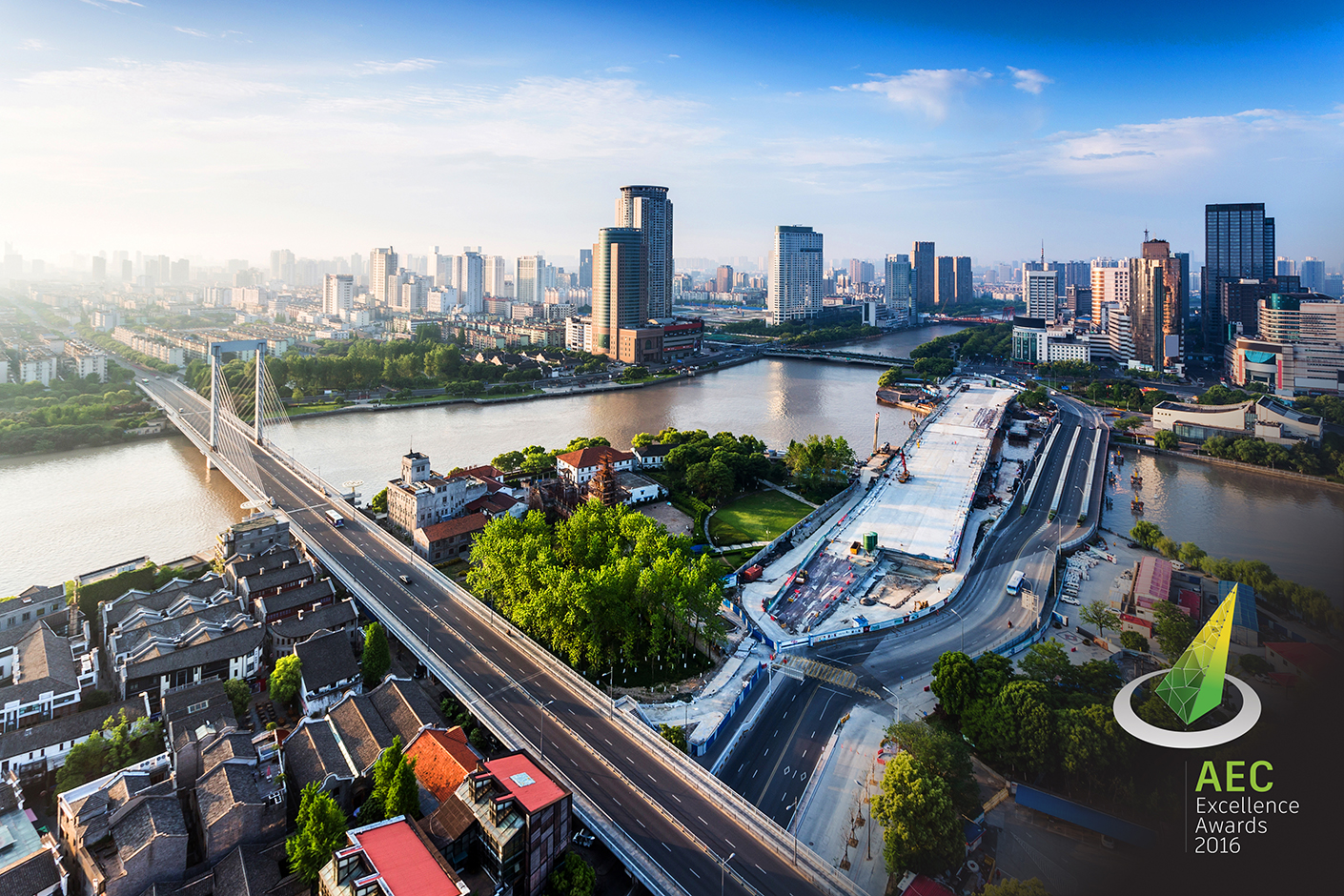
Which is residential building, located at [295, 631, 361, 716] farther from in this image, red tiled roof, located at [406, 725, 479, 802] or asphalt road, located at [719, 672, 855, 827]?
asphalt road, located at [719, 672, 855, 827]

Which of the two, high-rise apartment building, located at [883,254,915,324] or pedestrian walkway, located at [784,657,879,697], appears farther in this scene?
high-rise apartment building, located at [883,254,915,324]

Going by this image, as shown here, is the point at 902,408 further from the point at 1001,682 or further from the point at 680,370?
the point at 1001,682

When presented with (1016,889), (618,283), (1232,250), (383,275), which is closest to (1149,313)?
(1232,250)

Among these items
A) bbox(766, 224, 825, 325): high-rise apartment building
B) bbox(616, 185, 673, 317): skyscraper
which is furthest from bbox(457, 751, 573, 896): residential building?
bbox(766, 224, 825, 325): high-rise apartment building

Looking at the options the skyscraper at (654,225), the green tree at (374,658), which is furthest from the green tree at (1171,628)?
the skyscraper at (654,225)

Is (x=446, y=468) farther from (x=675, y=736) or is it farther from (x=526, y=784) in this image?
(x=526, y=784)

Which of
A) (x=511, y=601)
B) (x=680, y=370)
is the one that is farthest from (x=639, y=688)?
(x=680, y=370)
